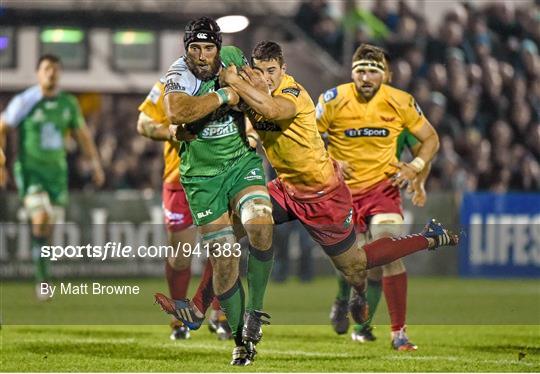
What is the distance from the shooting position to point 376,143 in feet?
37.8

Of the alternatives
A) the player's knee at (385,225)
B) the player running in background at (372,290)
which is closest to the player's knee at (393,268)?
the player's knee at (385,225)

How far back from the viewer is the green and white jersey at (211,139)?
967 centimetres

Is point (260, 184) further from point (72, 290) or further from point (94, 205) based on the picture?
point (94, 205)

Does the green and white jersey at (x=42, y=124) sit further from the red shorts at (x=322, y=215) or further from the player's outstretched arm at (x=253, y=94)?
the player's outstretched arm at (x=253, y=94)

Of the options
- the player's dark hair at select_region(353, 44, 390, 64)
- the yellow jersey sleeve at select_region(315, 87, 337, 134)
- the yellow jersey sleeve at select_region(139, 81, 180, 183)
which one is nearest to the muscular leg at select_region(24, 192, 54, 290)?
the yellow jersey sleeve at select_region(139, 81, 180, 183)

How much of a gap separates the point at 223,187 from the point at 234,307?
Answer: 0.85m

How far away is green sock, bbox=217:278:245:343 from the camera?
9805 millimetres

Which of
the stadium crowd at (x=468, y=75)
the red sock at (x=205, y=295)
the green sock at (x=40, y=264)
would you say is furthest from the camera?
the stadium crowd at (x=468, y=75)

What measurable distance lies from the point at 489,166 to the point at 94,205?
5766 millimetres

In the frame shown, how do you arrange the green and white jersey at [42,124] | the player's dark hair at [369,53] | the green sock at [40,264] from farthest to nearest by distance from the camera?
the green and white jersey at [42,124], the green sock at [40,264], the player's dark hair at [369,53]

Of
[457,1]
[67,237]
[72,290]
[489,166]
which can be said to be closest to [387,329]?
[72,290]

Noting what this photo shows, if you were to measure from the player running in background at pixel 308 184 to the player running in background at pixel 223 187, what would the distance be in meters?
0.28

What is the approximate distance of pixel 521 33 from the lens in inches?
886

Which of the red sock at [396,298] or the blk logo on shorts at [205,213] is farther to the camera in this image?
the red sock at [396,298]
